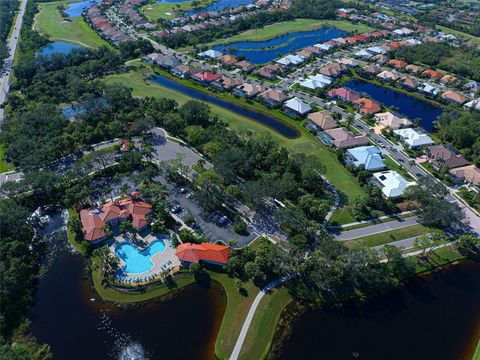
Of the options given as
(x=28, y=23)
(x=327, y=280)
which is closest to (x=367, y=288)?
(x=327, y=280)

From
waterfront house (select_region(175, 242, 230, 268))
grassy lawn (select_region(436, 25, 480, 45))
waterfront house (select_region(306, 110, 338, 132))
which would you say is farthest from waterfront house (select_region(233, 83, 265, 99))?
grassy lawn (select_region(436, 25, 480, 45))

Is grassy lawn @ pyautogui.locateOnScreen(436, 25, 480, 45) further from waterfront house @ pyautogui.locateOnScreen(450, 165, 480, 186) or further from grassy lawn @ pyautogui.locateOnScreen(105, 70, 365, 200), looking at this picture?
grassy lawn @ pyautogui.locateOnScreen(105, 70, 365, 200)

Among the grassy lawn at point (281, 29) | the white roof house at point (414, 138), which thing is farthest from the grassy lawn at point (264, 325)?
the grassy lawn at point (281, 29)

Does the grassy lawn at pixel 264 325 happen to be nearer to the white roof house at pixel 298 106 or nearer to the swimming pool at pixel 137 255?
the swimming pool at pixel 137 255

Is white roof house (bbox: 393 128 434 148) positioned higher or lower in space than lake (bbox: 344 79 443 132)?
higher

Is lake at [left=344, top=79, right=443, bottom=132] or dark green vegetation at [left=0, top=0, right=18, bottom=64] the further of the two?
dark green vegetation at [left=0, top=0, right=18, bottom=64]

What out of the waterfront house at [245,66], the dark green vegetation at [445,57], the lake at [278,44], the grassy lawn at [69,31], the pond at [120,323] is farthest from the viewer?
the grassy lawn at [69,31]

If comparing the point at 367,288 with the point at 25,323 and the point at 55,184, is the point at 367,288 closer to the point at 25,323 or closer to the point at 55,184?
the point at 25,323
